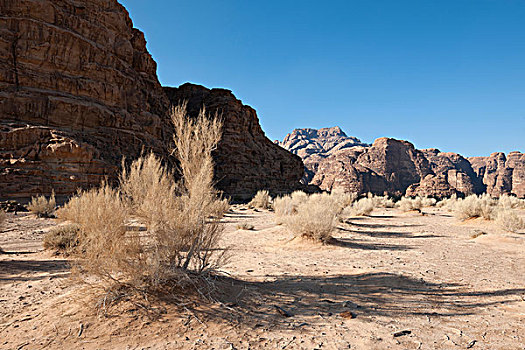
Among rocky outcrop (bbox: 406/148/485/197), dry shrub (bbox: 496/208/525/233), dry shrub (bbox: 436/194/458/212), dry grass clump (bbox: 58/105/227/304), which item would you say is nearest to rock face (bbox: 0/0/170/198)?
dry grass clump (bbox: 58/105/227/304)

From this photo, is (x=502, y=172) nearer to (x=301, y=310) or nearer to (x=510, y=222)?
(x=510, y=222)

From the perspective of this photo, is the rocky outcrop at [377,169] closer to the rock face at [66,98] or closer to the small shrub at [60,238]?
the rock face at [66,98]

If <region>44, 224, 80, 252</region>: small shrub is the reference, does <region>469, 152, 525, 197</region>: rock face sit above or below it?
above

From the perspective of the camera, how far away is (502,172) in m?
91.9

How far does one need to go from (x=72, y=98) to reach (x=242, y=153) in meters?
25.1

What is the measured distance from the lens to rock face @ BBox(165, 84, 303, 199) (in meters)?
43.6

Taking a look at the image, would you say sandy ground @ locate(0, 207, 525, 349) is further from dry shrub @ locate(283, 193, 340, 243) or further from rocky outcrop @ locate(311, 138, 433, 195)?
rocky outcrop @ locate(311, 138, 433, 195)

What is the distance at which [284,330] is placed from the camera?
2857 mm

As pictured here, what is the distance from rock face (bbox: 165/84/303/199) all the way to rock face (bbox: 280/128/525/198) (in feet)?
99.5

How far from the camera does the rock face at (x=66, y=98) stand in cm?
2252

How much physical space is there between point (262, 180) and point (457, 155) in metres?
98.4

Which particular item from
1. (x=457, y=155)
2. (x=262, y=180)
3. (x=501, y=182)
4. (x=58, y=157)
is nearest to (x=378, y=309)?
(x=58, y=157)

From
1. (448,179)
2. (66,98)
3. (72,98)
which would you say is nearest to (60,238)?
(66,98)

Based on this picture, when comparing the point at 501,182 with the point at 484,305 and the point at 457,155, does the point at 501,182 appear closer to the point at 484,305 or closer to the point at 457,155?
the point at 457,155
